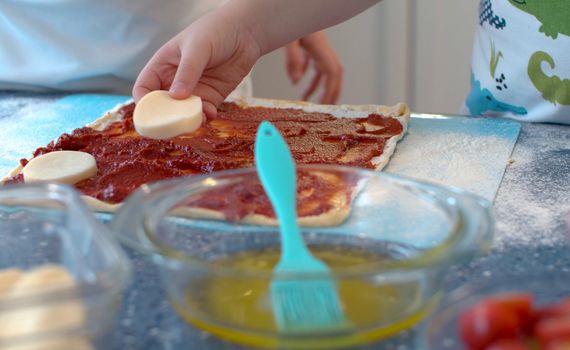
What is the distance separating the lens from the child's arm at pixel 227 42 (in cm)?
121

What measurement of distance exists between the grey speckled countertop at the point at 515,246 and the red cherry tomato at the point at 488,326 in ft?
0.24

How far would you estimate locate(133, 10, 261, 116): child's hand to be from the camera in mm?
1198

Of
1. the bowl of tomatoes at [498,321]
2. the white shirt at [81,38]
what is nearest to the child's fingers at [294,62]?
the white shirt at [81,38]

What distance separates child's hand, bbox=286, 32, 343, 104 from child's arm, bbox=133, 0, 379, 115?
47 cm

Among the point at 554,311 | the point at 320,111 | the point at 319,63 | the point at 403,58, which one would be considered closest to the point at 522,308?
the point at 554,311

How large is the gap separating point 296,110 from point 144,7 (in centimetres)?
41

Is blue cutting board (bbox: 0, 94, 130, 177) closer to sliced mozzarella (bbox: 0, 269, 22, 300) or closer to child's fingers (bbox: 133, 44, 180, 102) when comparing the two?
child's fingers (bbox: 133, 44, 180, 102)

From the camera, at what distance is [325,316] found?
60 centimetres

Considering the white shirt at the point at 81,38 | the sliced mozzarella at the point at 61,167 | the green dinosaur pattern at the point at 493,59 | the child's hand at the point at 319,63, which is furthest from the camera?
the child's hand at the point at 319,63

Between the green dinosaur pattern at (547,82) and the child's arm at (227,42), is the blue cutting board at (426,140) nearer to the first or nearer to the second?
the green dinosaur pattern at (547,82)

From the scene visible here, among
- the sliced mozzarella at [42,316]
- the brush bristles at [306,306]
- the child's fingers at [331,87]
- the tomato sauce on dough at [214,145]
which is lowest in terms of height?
the child's fingers at [331,87]

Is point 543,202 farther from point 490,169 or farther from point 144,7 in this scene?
point 144,7

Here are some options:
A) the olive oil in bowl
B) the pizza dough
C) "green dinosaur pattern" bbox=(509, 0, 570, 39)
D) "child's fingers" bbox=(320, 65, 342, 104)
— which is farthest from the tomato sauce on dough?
"child's fingers" bbox=(320, 65, 342, 104)

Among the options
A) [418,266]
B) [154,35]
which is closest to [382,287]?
[418,266]
